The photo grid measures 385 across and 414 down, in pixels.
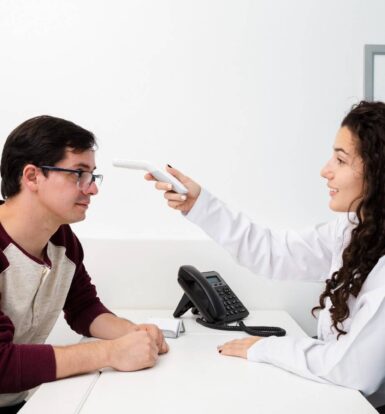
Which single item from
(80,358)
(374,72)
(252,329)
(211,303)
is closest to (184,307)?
(211,303)

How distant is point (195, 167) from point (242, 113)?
0.29m

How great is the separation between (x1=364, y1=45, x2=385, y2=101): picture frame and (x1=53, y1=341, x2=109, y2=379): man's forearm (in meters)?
1.52

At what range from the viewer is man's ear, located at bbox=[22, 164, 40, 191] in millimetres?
1441

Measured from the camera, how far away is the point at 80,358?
122 centimetres

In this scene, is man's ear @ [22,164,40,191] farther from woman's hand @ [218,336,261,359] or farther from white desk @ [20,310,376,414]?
woman's hand @ [218,336,261,359]

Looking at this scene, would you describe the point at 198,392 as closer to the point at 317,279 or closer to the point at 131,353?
the point at 131,353

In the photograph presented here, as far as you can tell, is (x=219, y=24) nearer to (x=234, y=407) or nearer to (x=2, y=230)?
(x=2, y=230)

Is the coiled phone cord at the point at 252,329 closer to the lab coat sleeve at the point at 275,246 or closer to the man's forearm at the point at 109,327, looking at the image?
the lab coat sleeve at the point at 275,246

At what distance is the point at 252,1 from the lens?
7.04ft

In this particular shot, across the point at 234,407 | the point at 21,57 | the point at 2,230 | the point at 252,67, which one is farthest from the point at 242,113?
the point at 234,407

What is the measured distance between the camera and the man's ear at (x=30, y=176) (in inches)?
56.7

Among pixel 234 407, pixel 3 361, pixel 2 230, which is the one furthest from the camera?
pixel 2 230

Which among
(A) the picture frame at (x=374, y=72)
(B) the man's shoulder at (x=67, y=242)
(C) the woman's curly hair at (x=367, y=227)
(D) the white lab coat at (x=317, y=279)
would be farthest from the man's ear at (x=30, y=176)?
(A) the picture frame at (x=374, y=72)

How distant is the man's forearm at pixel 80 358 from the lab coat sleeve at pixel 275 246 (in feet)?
1.90
